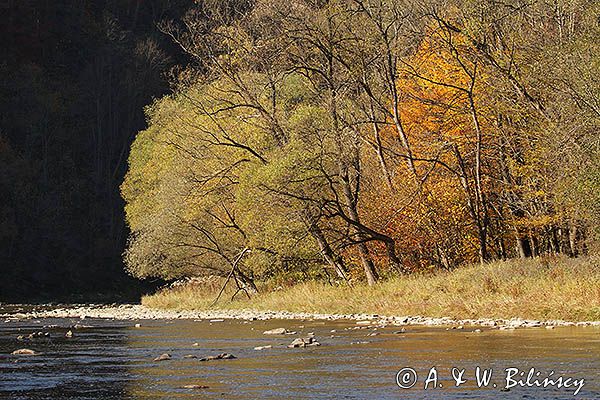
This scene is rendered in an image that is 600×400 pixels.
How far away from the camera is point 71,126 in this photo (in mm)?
87750

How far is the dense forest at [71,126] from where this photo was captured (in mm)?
77000

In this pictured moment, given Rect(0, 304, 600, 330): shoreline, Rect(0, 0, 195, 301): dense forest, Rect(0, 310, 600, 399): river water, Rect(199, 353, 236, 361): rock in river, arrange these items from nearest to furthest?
Rect(0, 310, 600, 399): river water < Rect(199, 353, 236, 361): rock in river < Rect(0, 304, 600, 330): shoreline < Rect(0, 0, 195, 301): dense forest

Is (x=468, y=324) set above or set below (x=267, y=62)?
below

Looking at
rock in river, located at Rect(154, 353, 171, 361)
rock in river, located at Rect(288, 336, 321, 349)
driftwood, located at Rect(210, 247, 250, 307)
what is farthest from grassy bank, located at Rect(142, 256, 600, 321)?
rock in river, located at Rect(154, 353, 171, 361)

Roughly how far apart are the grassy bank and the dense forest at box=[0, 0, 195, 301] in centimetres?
3979

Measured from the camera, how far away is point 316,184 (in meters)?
38.0

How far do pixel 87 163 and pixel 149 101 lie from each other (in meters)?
7.07

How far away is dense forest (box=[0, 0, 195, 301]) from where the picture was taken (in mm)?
77000

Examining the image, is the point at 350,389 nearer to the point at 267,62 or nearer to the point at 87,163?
the point at 267,62

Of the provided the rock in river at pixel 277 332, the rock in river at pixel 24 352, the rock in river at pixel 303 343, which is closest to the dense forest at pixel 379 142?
the rock in river at pixel 277 332

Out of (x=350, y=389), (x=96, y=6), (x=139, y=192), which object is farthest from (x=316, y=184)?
(x=96, y=6)

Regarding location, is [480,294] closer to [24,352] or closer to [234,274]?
[24,352]

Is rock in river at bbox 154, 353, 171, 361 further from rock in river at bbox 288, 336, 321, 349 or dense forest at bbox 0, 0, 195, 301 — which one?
dense forest at bbox 0, 0, 195, 301

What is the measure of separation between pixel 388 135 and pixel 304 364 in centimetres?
2595
